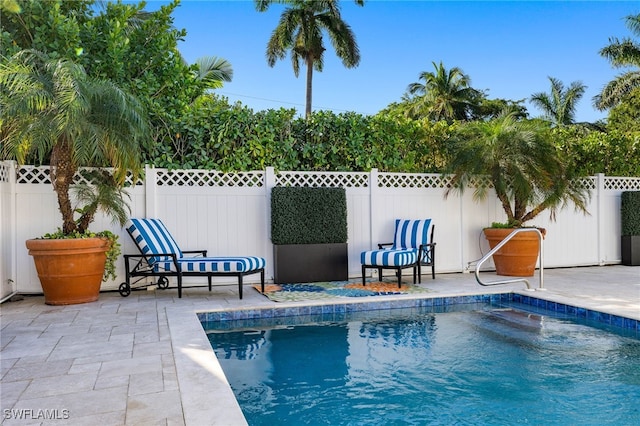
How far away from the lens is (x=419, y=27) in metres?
14.3

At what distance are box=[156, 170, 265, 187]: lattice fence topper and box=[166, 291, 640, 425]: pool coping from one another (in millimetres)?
2464

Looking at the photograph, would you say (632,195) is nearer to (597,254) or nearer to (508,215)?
(597,254)

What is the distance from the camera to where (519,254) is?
24.4ft

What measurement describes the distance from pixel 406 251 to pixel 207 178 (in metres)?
3.21

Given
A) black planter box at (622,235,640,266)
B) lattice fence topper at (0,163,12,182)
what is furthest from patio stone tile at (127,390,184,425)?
black planter box at (622,235,640,266)

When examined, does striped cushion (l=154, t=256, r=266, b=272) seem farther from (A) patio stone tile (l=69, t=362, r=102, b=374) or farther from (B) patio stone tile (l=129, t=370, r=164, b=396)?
(B) patio stone tile (l=129, t=370, r=164, b=396)

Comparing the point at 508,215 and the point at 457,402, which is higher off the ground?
the point at 508,215

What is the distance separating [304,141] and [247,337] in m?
3.97

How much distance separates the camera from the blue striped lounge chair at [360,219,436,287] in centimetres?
646

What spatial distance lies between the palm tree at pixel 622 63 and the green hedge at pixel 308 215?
58.5ft

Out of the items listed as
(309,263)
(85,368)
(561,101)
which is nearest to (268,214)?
(309,263)

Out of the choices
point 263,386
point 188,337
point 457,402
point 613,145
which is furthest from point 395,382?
point 613,145

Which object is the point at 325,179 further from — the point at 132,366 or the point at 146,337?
the point at 132,366

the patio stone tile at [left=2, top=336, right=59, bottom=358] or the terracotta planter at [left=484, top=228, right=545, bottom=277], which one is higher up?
the terracotta planter at [left=484, top=228, right=545, bottom=277]
